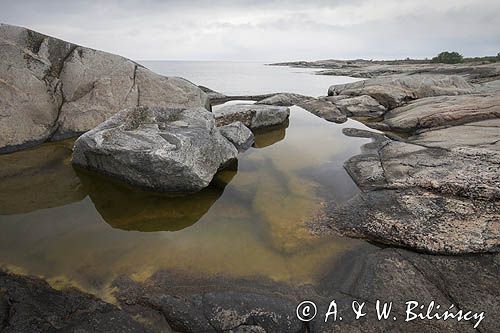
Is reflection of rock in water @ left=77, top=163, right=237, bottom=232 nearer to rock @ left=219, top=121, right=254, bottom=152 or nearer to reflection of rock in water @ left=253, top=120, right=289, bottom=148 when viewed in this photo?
rock @ left=219, top=121, right=254, bottom=152

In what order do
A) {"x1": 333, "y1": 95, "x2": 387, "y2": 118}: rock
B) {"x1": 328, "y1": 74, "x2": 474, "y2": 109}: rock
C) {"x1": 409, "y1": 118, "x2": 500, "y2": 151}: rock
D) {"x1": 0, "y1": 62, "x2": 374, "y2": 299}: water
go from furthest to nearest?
1. {"x1": 328, "y1": 74, "x2": 474, "y2": 109}: rock
2. {"x1": 333, "y1": 95, "x2": 387, "y2": 118}: rock
3. {"x1": 409, "y1": 118, "x2": 500, "y2": 151}: rock
4. {"x1": 0, "y1": 62, "x2": 374, "y2": 299}: water

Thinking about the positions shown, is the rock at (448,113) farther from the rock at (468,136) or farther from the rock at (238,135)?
the rock at (238,135)

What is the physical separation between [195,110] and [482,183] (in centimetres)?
659

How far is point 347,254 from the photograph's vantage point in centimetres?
438

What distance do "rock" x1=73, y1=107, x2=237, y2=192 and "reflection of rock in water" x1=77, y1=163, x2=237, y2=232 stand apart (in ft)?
0.65

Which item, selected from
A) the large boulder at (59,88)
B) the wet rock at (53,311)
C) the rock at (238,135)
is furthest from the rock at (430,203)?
the large boulder at (59,88)

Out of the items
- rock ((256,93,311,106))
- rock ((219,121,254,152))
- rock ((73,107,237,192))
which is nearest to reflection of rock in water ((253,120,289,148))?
rock ((219,121,254,152))

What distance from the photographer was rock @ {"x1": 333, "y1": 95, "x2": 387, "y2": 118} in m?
15.1

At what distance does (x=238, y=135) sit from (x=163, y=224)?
4.64 meters

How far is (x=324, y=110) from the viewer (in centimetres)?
1505

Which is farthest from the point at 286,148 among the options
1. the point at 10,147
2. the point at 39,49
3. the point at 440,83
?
the point at 440,83

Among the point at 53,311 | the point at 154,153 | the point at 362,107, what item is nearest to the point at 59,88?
the point at 154,153

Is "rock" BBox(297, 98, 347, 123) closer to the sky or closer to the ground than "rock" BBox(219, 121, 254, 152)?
closer to the sky

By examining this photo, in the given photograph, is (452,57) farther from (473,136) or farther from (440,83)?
(473,136)
